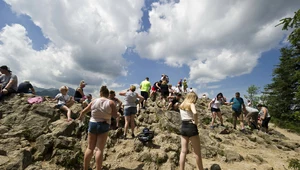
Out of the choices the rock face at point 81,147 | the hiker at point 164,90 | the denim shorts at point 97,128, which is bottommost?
the rock face at point 81,147

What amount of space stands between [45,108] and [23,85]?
341cm

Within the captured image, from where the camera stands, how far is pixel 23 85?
34.9 feet

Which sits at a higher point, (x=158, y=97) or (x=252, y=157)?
(x=158, y=97)

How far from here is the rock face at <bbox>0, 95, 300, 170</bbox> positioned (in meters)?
5.92

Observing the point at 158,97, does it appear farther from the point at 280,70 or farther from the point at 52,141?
the point at 280,70

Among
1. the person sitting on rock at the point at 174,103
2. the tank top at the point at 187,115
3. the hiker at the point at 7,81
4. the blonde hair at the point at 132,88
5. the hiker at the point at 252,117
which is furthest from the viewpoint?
the hiker at the point at 252,117

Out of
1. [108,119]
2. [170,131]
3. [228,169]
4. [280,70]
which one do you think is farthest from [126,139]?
[280,70]

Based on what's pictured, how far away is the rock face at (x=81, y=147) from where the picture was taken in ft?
19.4

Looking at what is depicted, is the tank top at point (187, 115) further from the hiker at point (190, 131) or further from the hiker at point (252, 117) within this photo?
the hiker at point (252, 117)

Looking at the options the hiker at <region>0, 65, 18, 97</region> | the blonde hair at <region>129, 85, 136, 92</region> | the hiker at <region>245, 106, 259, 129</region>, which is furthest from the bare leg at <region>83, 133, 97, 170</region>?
the hiker at <region>245, 106, 259, 129</region>

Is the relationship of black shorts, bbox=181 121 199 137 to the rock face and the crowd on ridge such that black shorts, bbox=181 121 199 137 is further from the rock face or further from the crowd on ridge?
the rock face

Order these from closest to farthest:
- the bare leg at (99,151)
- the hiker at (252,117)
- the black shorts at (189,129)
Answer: the bare leg at (99,151) < the black shorts at (189,129) < the hiker at (252,117)

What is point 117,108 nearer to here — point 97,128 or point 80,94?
point 80,94

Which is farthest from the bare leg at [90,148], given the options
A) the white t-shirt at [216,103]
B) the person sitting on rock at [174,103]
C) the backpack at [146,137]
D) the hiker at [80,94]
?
the white t-shirt at [216,103]
